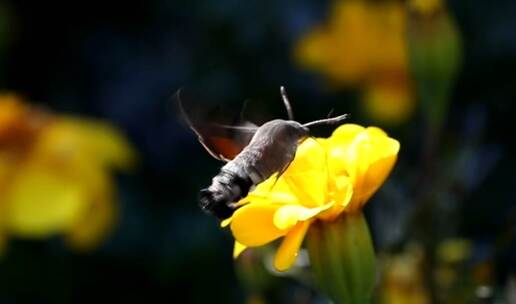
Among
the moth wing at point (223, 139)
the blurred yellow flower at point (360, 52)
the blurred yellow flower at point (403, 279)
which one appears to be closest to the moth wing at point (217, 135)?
the moth wing at point (223, 139)

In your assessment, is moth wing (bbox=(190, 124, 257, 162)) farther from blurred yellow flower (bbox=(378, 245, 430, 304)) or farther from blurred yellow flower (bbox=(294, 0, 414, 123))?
blurred yellow flower (bbox=(294, 0, 414, 123))

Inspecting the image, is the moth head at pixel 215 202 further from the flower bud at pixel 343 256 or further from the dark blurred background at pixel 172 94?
the dark blurred background at pixel 172 94

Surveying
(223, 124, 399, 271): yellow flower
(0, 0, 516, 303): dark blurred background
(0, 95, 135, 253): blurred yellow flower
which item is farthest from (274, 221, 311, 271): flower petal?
(0, 95, 135, 253): blurred yellow flower

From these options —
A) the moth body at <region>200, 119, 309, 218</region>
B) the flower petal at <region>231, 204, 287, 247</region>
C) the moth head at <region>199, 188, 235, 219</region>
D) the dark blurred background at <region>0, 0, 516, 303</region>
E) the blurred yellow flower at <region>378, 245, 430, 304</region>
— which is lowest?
the dark blurred background at <region>0, 0, 516, 303</region>

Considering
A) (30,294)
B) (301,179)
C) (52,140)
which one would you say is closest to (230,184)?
(301,179)

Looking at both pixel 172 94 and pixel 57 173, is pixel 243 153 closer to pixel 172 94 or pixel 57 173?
pixel 57 173

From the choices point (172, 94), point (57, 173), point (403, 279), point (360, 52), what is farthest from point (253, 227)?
point (172, 94)
